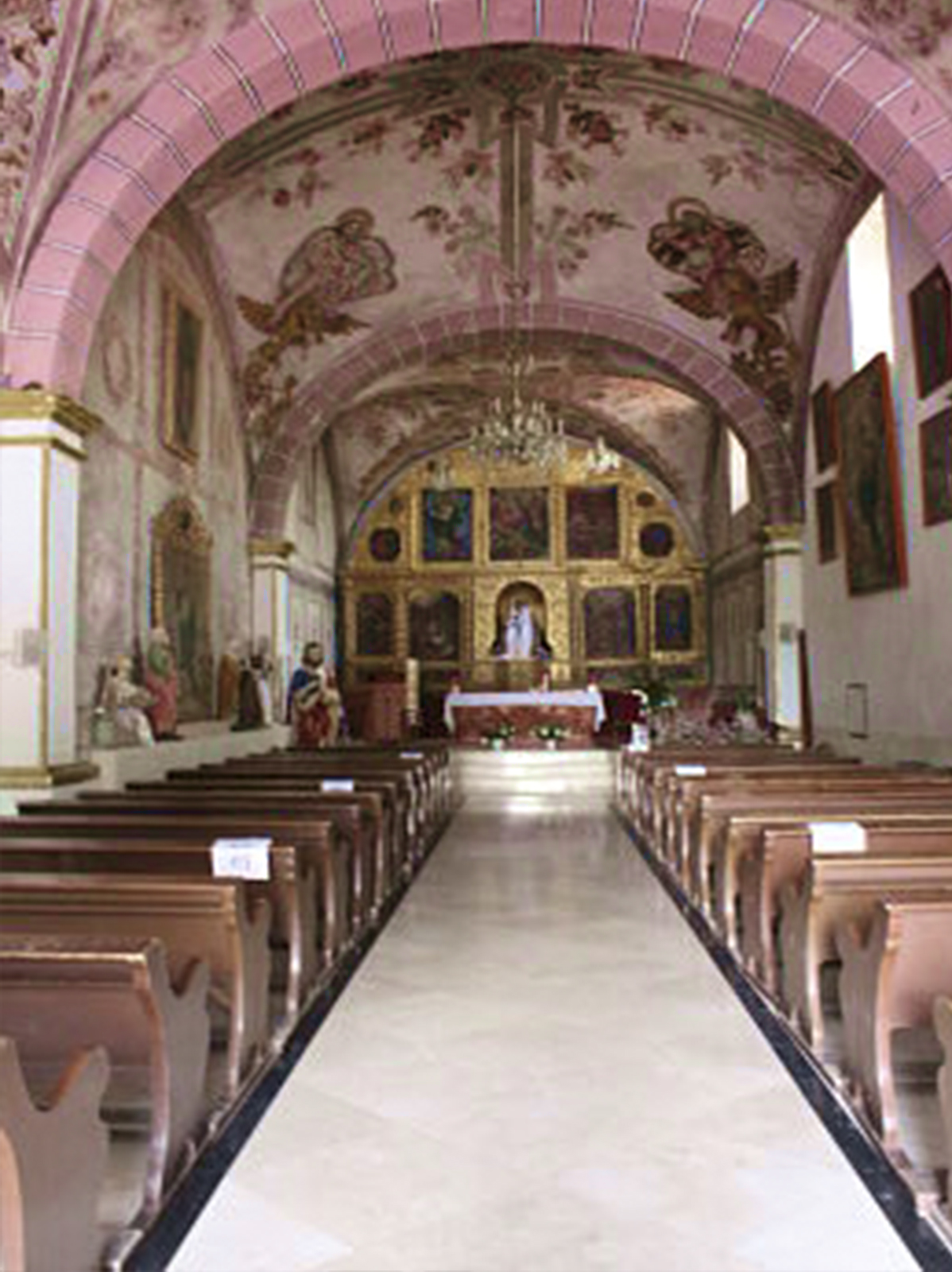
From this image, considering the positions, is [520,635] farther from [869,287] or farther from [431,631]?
[869,287]

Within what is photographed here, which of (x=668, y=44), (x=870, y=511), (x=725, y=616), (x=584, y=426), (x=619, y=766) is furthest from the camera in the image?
(x=584, y=426)

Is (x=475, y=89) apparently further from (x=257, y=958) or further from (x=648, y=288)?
(x=257, y=958)

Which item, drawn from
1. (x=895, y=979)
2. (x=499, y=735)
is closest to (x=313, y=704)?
(x=499, y=735)

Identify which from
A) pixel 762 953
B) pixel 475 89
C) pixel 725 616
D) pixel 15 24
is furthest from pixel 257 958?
pixel 725 616


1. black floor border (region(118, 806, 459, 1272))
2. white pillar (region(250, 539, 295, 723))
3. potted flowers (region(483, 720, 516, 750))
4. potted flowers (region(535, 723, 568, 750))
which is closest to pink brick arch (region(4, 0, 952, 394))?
black floor border (region(118, 806, 459, 1272))

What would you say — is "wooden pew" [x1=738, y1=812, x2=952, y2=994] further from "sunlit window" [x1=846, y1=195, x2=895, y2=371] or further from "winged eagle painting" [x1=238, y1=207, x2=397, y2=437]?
"winged eagle painting" [x1=238, y1=207, x2=397, y2=437]

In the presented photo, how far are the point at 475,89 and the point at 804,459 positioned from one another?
20.7 ft

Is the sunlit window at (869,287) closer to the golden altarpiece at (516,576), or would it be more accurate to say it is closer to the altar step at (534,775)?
the altar step at (534,775)

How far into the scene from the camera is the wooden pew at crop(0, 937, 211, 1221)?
2.86m

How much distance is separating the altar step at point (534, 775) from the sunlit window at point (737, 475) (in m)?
6.37

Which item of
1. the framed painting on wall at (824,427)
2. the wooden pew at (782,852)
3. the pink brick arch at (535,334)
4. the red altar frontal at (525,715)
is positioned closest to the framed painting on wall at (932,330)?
the framed painting on wall at (824,427)

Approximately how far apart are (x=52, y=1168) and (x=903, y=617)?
9709mm

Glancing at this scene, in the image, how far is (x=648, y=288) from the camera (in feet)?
47.5

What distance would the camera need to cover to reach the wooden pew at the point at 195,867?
445 centimetres
